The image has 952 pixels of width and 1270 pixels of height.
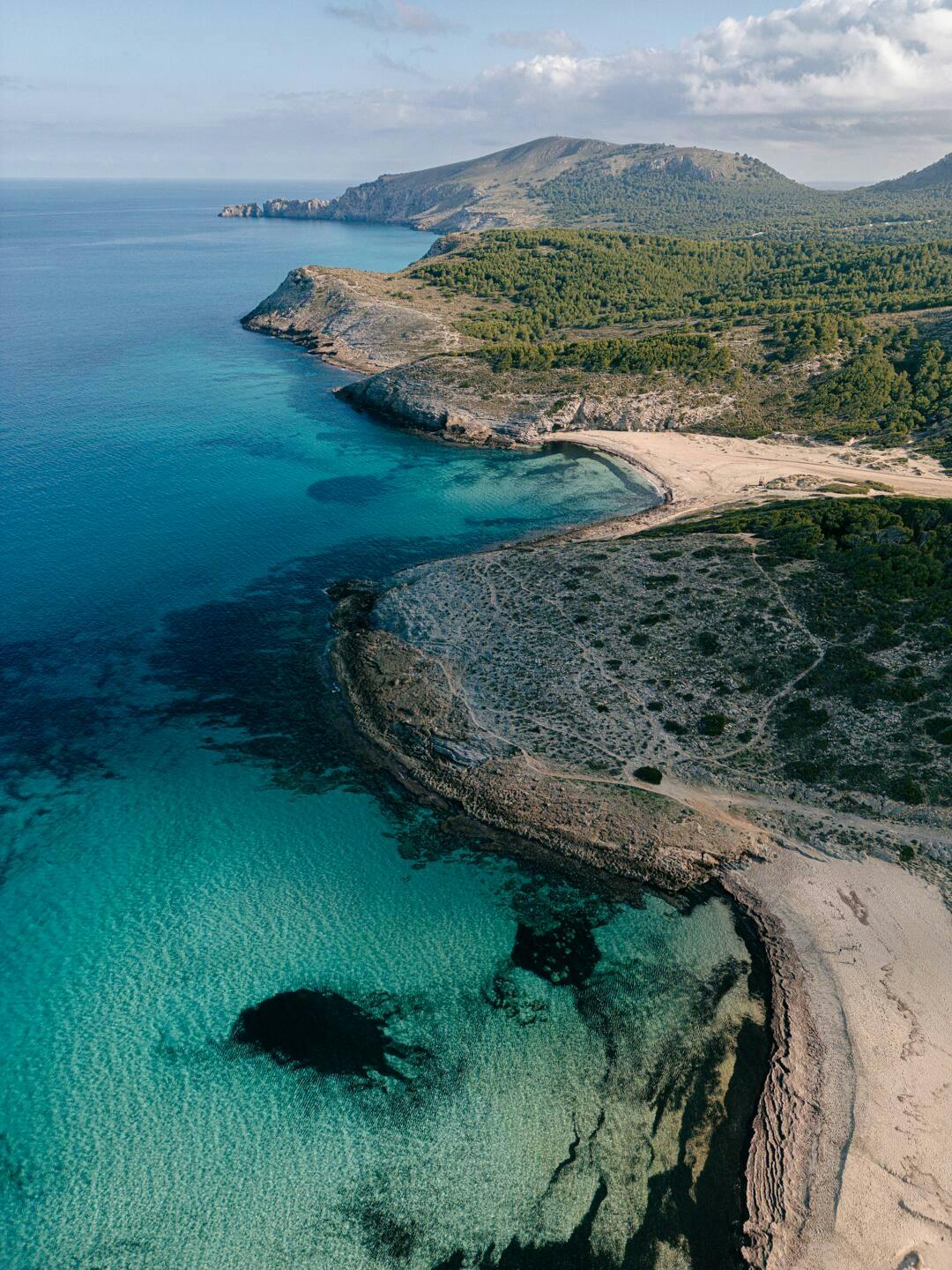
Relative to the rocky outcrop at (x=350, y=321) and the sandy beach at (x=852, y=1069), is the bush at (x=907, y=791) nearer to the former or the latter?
the sandy beach at (x=852, y=1069)

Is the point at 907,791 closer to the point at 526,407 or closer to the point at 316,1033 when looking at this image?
the point at 316,1033

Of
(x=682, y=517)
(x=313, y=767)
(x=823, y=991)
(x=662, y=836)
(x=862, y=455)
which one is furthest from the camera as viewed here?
(x=862, y=455)

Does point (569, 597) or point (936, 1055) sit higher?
point (569, 597)

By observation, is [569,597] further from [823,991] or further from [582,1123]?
[582,1123]

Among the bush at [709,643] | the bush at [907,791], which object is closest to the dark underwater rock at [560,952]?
the bush at [907,791]

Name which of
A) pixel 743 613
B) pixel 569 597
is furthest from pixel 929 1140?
pixel 569 597

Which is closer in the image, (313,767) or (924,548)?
(313,767)

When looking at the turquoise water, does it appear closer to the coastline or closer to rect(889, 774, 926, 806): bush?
the coastline
